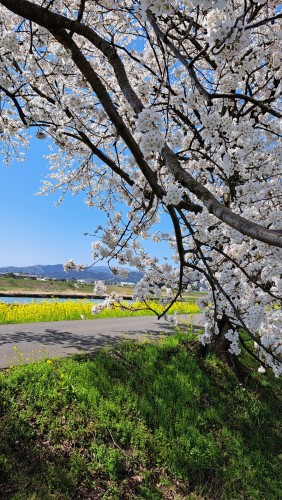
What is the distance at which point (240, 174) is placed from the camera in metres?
6.31

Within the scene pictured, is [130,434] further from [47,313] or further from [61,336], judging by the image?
[47,313]

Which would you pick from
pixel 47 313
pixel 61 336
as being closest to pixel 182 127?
pixel 61 336

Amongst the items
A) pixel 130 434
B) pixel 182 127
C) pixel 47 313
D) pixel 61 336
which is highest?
pixel 182 127

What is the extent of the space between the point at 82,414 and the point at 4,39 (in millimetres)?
5123

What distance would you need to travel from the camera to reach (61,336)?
8.77 meters

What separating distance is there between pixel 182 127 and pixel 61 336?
5.69 metres

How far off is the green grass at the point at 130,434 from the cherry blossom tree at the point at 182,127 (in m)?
1.27

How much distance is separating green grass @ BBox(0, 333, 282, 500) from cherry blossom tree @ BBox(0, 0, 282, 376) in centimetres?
127

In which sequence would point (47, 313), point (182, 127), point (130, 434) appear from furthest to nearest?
point (47, 313)
point (182, 127)
point (130, 434)

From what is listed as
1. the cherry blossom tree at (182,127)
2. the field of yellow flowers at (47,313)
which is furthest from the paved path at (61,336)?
the cherry blossom tree at (182,127)

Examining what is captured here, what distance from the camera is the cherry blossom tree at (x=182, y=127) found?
2852mm

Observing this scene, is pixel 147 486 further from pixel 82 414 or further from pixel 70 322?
pixel 70 322

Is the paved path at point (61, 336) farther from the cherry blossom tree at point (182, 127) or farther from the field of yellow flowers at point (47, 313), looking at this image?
the cherry blossom tree at point (182, 127)

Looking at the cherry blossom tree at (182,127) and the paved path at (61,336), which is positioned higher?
the cherry blossom tree at (182,127)
